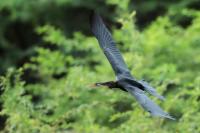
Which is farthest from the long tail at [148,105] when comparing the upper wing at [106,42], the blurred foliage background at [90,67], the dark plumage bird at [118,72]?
the blurred foliage background at [90,67]

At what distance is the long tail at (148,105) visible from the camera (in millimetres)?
3299

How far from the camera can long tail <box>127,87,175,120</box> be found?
130 inches

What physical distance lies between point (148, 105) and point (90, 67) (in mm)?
4483

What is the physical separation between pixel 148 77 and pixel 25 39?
180 inches

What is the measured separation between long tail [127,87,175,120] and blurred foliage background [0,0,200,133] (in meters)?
0.99

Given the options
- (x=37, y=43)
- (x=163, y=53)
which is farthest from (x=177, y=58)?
(x=37, y=43)

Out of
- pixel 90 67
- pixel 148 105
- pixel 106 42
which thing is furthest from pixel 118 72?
pixel 90 67

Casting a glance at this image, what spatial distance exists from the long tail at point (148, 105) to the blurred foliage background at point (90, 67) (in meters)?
0.99

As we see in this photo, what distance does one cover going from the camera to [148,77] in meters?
6.00

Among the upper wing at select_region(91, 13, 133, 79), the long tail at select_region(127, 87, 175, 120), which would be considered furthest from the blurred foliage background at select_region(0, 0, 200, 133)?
the long tail at select_region(127, 87, 175, 120)

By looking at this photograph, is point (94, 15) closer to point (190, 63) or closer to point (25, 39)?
point (190, 63)

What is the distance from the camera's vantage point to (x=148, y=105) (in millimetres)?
3414

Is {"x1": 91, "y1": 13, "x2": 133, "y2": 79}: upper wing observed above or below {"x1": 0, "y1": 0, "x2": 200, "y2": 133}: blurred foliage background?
above

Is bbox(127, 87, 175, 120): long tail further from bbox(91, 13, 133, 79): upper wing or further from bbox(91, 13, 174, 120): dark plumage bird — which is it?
bbox(91, 13, 133, 79): upper wing
